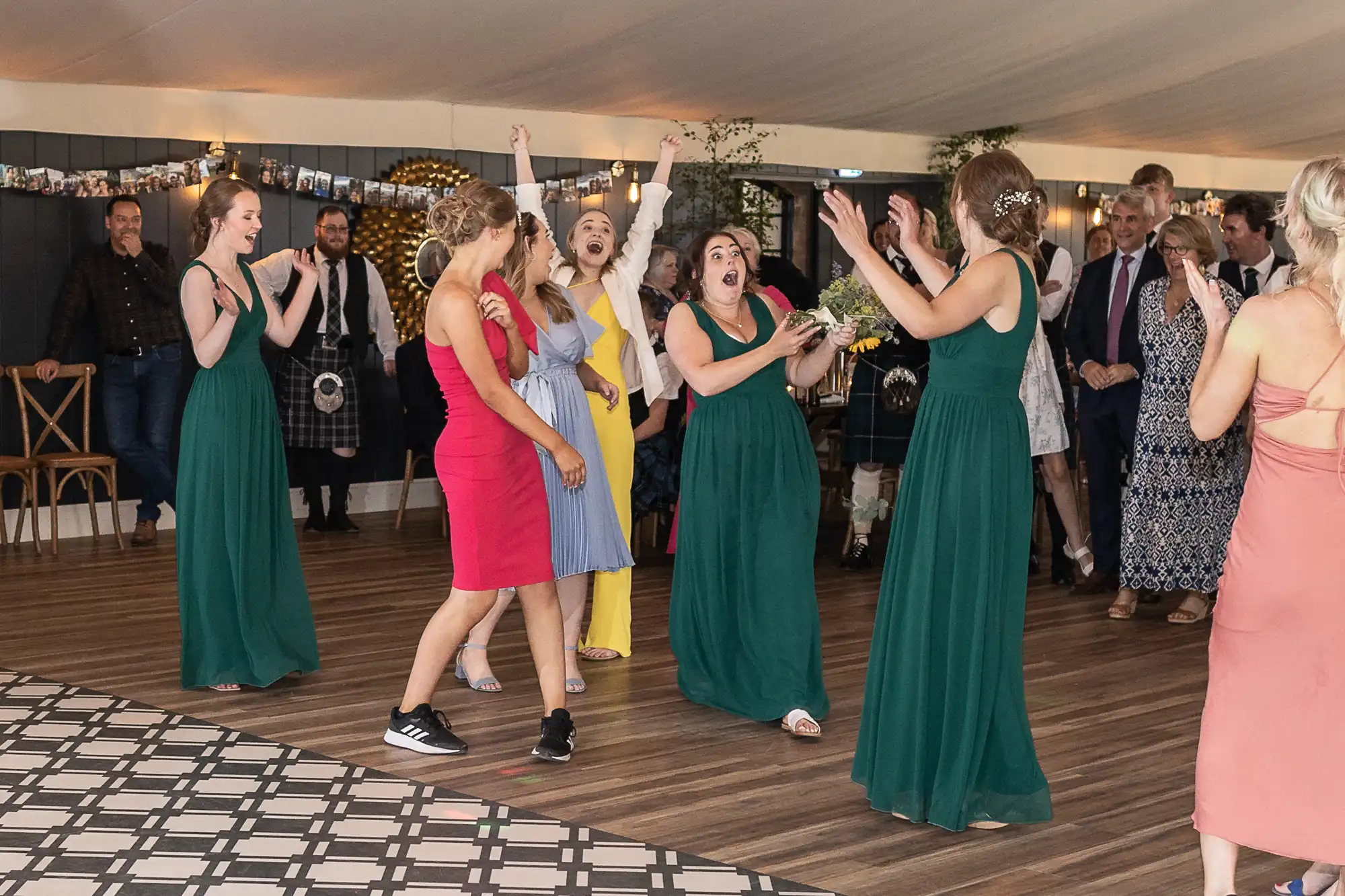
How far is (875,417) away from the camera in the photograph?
780 centimetres

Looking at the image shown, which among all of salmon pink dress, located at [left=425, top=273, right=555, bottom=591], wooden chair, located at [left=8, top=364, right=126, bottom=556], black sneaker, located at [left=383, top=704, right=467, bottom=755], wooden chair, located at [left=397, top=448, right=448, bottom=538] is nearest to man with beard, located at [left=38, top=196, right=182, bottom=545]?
wooden chair, located at [left=8, top=364, right=126, bottom=556]

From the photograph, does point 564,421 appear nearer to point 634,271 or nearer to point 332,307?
point 634,271

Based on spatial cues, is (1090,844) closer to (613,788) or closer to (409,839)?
(613,788)

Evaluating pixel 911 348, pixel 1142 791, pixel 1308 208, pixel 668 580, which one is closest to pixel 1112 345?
pixel 911 348

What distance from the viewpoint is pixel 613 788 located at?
165 inches

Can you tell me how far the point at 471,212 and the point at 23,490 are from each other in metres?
5.33

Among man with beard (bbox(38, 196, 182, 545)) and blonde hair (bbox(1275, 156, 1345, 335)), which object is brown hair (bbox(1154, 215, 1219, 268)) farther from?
man with beard (bbox(38, 196, 182, 545))

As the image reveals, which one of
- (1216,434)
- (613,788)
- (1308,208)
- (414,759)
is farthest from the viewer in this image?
(414,759)

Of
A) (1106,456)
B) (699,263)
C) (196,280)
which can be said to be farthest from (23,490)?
(1106,456)

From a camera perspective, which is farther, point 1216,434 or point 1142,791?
point 1142,791

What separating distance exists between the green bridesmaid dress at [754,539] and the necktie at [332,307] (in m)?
4.77

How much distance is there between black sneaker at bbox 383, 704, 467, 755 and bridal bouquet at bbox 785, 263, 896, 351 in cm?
160

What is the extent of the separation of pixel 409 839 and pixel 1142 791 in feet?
6.60

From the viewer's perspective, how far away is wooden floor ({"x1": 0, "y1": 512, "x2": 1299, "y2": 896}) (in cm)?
367
